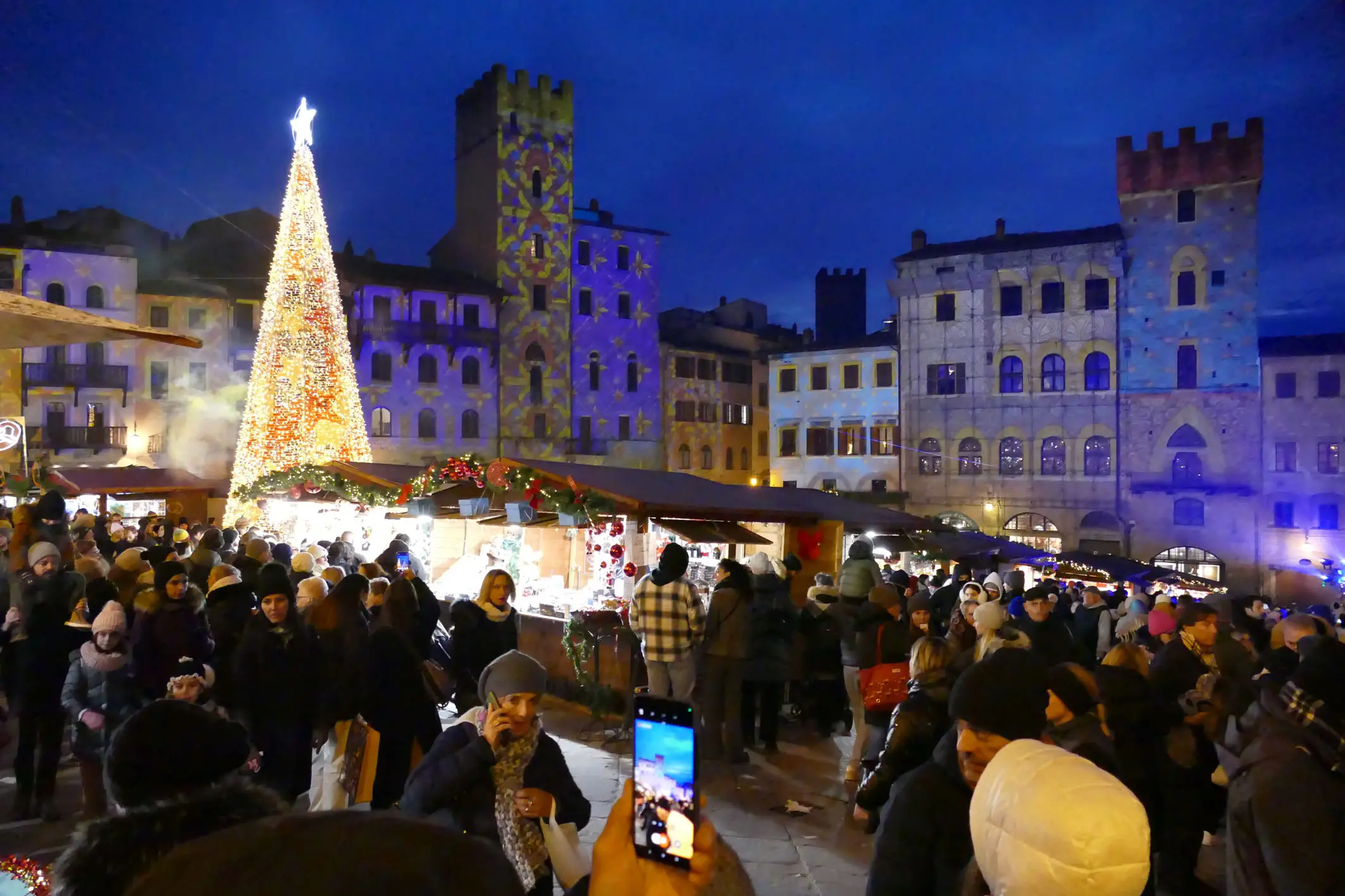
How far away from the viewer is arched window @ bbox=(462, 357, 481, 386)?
40438mm

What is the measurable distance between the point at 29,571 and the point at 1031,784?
796 centimetres

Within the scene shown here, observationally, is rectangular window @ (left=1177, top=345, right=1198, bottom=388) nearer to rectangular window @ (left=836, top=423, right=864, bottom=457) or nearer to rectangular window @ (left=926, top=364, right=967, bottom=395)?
rectangular window @ (left=926, top=364, right=967, bottom=395)

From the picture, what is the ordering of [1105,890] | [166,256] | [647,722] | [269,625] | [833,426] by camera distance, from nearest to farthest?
[1105,890] → [647,722] → [269,625] → [166,256] → [833,426]

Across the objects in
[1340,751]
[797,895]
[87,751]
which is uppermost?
[1340,751]

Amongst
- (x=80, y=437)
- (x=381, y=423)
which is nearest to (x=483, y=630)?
(x=80, y=437)

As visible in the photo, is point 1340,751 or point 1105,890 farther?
point 1340,751

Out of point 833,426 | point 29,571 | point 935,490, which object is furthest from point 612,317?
point 29,571

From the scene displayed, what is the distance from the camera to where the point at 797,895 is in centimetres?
560

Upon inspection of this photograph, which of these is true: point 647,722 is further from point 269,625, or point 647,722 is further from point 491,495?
point 491,495

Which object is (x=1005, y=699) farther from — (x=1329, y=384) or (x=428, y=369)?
(x=1329, y=384)

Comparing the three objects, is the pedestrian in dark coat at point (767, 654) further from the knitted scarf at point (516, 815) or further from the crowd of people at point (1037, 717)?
the knitted scarf at point (516, 815)

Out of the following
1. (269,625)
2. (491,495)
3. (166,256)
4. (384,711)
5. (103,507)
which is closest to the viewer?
(384,711)

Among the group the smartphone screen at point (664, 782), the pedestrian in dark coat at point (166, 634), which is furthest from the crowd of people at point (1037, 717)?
the pedestrian in dark coat at point (166, 634)

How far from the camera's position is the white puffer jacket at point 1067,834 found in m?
1.90
